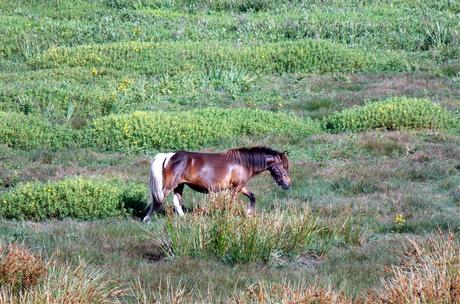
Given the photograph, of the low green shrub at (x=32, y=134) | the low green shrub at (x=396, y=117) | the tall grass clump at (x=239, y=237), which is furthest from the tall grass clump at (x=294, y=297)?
the low green shrub at (x=396, y=117)

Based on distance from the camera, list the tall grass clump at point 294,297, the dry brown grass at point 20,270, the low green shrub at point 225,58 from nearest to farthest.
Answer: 1. the tall grass clump at point 294,297
2. the dry brown grass at point 20,270
3. the low green shrub at point 225,58

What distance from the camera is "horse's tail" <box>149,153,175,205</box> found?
43.4 ft

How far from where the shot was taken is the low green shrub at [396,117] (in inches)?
756

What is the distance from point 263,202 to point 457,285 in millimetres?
5864

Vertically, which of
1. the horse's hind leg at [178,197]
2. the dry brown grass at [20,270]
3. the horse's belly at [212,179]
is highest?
the dry brown grass at [20,270]

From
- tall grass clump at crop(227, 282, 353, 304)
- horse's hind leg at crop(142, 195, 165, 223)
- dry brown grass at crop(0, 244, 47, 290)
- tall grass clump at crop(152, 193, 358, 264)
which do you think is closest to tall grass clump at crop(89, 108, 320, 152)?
horse's hind leg at crop(142, 195, 165, 223)

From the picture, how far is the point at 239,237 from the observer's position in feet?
36.9

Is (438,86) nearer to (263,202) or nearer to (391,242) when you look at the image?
(263,202)

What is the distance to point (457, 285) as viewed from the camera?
875 cm

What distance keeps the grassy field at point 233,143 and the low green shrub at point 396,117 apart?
1.3 inches

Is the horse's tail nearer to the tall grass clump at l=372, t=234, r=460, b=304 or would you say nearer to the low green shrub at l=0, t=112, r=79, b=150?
the tall grass clump at l=372, t=234, r=460, b=304

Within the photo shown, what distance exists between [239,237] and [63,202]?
146 inches

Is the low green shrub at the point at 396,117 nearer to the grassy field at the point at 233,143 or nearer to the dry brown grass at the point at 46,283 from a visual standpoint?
the grassy field at the point at 233,143

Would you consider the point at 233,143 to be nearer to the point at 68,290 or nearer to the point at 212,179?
the point at 212,179
